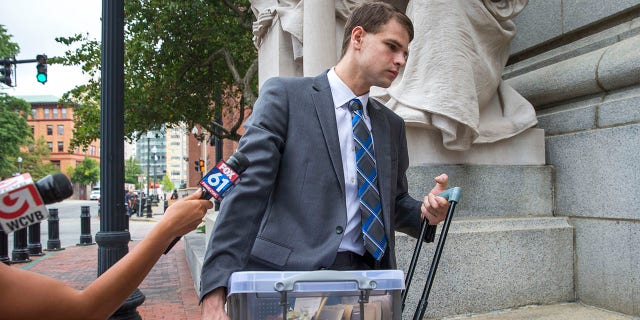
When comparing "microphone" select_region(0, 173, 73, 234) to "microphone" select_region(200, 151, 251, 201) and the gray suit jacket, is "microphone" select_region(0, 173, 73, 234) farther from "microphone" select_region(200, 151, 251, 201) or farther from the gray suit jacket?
the gray suit jacket

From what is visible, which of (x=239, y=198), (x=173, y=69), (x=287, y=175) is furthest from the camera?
(x=173, y=69)

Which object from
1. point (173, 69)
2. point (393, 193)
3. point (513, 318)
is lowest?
point (513, 318)

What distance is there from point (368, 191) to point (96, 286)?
1.04m

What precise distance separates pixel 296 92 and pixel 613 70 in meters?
3.44

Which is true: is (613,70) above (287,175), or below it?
above

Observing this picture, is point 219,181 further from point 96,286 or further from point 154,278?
point 154,278

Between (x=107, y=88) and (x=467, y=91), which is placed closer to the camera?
(x=467, y=91)

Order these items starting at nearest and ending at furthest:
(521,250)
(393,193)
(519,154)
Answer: (393,193) < (521,250) < (519,154)

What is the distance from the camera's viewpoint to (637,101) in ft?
13.9

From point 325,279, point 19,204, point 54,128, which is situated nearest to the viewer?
point 19,204

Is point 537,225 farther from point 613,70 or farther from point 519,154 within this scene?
point 613,70

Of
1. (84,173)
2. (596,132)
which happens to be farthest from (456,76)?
(84,173)

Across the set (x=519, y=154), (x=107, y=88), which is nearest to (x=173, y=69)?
(x=107, y=88)

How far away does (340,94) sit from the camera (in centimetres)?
223
